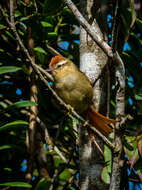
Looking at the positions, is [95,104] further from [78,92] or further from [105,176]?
[105,176]

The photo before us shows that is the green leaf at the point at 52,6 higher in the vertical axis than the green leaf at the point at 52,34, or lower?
higher

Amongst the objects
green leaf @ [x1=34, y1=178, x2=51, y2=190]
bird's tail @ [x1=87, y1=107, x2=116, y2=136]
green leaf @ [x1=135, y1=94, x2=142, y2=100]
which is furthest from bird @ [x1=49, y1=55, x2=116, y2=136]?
green leaf @ [x1=34, y1=178, x2=51, y2=190]

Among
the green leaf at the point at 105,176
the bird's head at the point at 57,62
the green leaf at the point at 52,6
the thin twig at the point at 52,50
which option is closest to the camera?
the green leaf at the point at 105,176

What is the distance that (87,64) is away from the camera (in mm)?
1854

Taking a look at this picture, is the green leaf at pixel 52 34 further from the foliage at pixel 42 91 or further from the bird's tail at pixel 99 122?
the bird's tail at pixel 99 122

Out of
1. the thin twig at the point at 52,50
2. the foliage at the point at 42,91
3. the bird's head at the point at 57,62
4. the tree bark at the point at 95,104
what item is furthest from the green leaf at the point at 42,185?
the thin twig at the point at 52,50

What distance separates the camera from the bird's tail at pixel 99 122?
195 centimetres

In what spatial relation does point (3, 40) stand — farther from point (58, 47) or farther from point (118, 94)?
point (118, 94)

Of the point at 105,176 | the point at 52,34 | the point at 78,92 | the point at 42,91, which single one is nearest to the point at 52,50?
the point at 52,34

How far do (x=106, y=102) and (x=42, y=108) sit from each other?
897 millimetres

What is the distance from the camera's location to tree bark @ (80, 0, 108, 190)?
1.67m

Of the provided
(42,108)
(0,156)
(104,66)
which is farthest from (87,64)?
(0,156)

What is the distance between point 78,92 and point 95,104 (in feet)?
0.63

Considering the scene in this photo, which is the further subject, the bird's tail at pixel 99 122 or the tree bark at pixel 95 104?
the bird's tail at pixel 99 122
